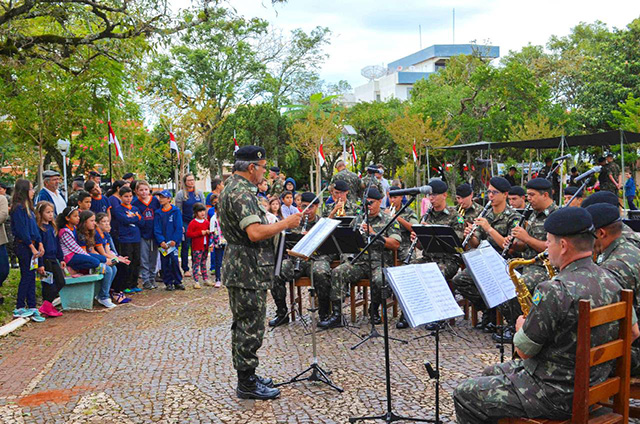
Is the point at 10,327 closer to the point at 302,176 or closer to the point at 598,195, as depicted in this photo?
the point at 598,195

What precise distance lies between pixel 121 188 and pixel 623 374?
9316mm

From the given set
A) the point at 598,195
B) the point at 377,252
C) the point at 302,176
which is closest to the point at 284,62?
the point at 302,176

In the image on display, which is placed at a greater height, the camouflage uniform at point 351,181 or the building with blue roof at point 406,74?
the building with blue roof at point 406,74

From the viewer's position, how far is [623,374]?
11.3ft

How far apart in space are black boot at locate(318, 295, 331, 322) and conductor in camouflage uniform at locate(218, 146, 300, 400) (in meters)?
2.76

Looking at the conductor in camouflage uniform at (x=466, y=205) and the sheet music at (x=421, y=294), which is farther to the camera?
the conductor in camouflage uniform at (x=466, y=205)

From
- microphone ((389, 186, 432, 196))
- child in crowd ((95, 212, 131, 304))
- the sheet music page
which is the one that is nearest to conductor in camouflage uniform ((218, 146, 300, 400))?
microphone ((389, 186, 432, 196))

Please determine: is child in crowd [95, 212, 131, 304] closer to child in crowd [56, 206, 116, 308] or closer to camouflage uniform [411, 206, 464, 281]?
child in crowd [56, 206, 116, 308]

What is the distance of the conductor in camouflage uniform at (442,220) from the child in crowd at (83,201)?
5.62 m

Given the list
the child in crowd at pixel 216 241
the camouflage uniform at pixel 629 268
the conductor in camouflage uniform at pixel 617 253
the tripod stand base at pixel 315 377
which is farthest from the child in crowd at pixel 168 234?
the camouflage uniform at pixel 629 268

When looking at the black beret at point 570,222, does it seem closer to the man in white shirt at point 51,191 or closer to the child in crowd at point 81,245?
the child in crowd at point 81,245

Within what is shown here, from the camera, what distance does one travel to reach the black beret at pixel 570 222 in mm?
3352

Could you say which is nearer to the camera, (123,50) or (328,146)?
(123,50)

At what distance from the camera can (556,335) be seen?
3297 millimetres
